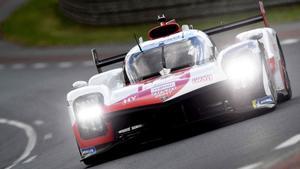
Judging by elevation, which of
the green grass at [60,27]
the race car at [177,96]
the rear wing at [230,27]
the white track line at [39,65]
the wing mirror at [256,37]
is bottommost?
the race car at [177,96]

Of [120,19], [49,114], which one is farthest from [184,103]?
[120,19]

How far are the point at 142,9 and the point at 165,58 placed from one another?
48.4 ft

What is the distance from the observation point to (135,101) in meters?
11.4

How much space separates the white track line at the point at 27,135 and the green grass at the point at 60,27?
6398 millimetres

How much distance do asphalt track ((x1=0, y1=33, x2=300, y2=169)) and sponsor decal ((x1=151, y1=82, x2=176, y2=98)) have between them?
57 cm

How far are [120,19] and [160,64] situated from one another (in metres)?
16.0

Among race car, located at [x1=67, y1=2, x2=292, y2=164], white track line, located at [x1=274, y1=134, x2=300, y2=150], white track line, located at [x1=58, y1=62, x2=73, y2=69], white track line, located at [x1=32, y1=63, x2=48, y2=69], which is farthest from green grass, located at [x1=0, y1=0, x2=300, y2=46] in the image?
white track line, located at [x1=274, y1=134, x2=300, y2=150]

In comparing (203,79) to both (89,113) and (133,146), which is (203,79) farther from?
(89,113)

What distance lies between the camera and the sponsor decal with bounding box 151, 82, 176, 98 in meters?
11.3

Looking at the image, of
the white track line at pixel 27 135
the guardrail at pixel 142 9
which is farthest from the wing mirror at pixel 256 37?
the guardrail at pixel 142 9

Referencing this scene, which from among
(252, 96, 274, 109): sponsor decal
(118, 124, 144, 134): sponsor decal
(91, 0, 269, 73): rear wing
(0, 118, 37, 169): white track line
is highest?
(91, 0, 269, 73): rear wing

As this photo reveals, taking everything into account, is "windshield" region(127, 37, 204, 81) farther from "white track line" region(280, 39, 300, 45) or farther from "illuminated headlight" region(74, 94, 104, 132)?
"white track line" region(280, 39, 300, 45)

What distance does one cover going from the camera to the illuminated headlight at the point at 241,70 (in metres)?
11.5

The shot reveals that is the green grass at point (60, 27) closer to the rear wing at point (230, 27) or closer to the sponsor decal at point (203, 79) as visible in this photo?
the rear wing at point (230, 27)
